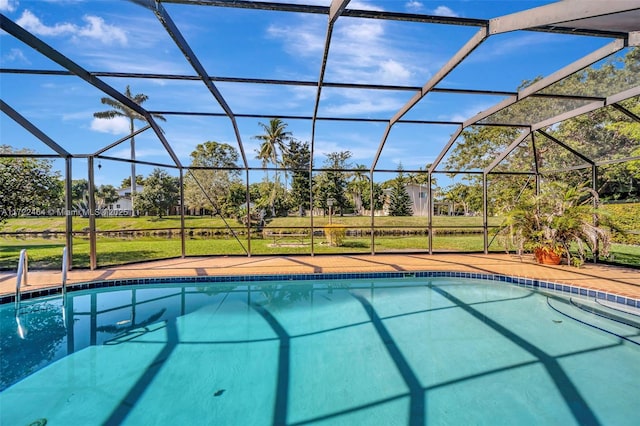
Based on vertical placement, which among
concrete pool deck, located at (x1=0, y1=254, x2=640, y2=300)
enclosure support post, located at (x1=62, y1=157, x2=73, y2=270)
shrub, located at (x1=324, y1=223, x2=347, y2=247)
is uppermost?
enclosure support post, located at (x1=62, y1=157, x2=73, y2=270)

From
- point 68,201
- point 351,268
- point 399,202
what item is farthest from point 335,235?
point 399,202

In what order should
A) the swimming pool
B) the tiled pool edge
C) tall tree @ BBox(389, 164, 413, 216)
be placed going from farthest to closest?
tall tree @ BBox(389, 164, 413, 216), the tiled pool edge, the swimming pool

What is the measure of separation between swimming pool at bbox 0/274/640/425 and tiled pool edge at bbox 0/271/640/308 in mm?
117

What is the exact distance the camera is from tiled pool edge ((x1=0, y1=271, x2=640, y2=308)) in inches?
180

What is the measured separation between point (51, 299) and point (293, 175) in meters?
17.0

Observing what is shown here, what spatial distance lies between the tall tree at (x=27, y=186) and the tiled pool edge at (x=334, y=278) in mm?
3544

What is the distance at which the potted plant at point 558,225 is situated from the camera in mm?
6004

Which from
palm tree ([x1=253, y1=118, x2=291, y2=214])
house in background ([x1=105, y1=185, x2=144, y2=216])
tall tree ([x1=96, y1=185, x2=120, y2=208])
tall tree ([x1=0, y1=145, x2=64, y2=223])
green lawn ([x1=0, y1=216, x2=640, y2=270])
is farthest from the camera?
palm tree ([x1=253, y1=118, x2=291, y2=214])

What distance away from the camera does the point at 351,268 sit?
6.26 m

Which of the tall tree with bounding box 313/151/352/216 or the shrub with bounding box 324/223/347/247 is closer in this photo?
the shrub with bounding box 324/223/347/247

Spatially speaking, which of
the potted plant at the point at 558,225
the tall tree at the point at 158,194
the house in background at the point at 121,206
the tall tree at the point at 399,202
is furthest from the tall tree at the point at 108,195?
the tall tree at the point at 399,202

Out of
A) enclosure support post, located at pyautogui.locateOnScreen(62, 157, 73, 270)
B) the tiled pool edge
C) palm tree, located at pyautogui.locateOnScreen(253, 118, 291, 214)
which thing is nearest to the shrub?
the tiled pool edge

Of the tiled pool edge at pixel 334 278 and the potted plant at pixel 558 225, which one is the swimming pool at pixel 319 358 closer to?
the tiled pool edge at pixel 334 278

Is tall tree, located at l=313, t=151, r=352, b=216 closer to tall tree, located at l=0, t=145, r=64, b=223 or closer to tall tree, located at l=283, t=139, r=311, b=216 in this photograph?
tall tree, located at l=283, t=139, r=311, b=216
